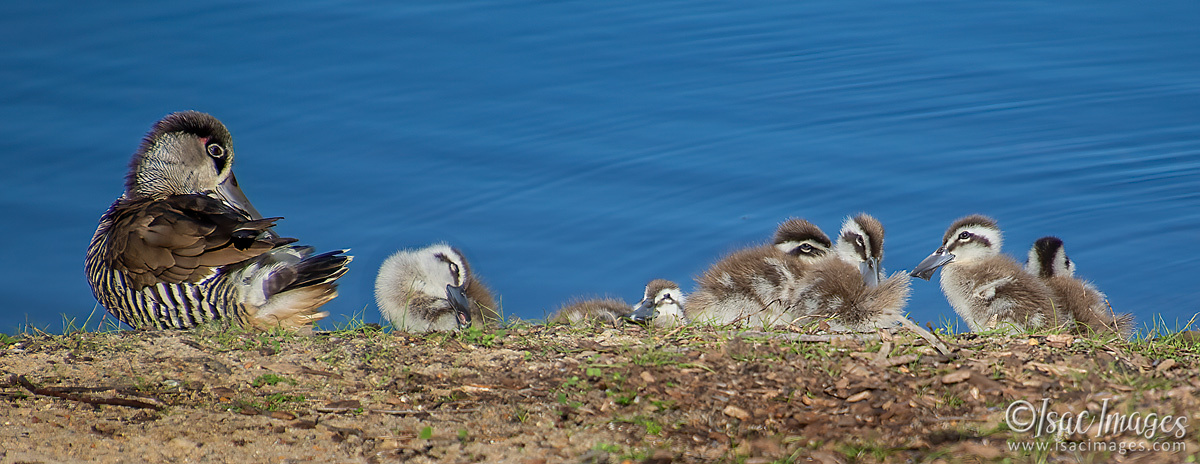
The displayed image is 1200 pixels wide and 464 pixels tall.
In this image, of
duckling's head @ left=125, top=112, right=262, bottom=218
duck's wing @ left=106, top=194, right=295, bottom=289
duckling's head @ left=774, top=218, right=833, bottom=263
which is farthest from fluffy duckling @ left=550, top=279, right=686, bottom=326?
duckling's head @ left=125, top=112, right=262, bottom=218

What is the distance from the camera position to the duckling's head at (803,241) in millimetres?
8375

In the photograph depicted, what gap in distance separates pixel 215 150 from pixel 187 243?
1.71 m

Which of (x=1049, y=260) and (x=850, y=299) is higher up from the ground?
(x=1049, y=260)

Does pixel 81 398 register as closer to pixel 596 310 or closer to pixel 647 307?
pixel 596 310

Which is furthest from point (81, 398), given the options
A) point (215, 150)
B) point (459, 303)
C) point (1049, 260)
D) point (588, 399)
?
point (1049, 260)

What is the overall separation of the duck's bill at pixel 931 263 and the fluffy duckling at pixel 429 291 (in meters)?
3.54

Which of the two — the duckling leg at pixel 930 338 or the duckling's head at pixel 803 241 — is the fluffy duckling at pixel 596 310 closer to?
the duckling's head at pixel 803 241

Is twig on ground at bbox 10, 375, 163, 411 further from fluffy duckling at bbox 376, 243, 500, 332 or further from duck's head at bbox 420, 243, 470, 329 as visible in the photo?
duck's head at bbox 420, 243, 470, 329

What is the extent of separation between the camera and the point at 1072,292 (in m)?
7.95

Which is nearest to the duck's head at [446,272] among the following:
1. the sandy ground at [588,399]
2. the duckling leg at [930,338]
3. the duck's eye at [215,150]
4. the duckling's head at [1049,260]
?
the sandy ground at [588,399]

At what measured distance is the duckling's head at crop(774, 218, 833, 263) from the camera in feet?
27.5

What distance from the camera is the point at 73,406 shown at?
18.6 feet

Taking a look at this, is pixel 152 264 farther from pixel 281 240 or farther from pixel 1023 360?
pixel 1023 360

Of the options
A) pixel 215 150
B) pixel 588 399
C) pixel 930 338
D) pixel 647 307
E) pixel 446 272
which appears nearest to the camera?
pixel 588 399
